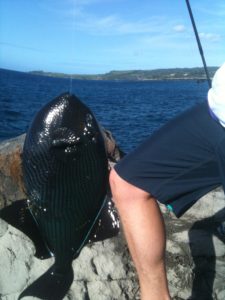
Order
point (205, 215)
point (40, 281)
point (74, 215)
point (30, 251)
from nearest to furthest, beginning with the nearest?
1. point (74, 215)
2. point (40, 281)
3. point (30, 251)
4. point (205, 215)

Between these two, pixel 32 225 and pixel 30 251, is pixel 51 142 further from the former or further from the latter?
pixel 30 251

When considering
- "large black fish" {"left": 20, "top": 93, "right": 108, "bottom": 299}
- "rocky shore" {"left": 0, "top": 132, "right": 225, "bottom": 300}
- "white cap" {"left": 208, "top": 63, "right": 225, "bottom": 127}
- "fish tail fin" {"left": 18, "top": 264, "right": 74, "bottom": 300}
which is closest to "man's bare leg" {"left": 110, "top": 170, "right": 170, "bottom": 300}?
"large black fish" {"left": 20, "top": 93, "right": 108, "bottom": 299}

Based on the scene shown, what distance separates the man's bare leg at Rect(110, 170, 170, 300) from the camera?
201 cm

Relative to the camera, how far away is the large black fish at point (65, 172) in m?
2.30

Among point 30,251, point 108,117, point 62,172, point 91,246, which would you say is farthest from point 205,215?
point 108,117

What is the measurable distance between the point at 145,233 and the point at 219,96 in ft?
2.59

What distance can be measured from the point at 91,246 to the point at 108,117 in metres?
26.6

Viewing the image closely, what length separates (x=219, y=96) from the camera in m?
1.79

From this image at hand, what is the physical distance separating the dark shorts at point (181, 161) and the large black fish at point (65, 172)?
0.39 metres

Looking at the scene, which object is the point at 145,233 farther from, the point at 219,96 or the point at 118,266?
the point at 118,266

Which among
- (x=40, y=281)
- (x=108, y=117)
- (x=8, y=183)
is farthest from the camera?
(x=108, y=117)

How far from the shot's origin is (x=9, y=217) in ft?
8.35

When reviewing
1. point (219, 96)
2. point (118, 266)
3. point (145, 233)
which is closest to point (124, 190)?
point (145, 233)

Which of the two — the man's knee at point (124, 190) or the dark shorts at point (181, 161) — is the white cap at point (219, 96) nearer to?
the dark shorts at point (181, 161)
